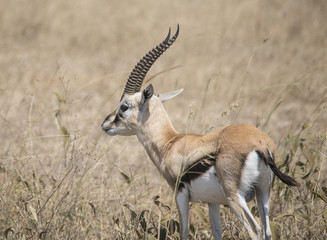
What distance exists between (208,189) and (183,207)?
13.7 inches

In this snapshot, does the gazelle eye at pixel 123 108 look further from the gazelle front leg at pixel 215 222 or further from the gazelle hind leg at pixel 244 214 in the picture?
the gazelle hind leg at pixel 244 214

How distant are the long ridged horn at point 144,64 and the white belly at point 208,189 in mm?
1326

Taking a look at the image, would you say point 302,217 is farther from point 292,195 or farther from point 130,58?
point 130,58

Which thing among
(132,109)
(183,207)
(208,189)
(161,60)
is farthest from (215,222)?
(161,60)

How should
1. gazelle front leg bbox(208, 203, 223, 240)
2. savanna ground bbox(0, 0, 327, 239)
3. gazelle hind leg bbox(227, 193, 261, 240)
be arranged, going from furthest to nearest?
savanna ground bbox(0, 0, 327, 239), gazelle front leg bbox(208, 203, 223, 240), gazelle hind leg bbox(227, 193, 261, 240)

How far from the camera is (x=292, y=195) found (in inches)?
212

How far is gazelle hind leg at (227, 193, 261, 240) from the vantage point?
4.03m

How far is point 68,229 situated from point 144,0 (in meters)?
13.6

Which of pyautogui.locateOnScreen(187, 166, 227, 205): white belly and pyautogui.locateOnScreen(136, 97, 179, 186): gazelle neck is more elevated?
pyautogui.locateOnScreen(136, 97, 179, 186): gazelle neck

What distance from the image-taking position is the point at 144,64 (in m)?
5.05

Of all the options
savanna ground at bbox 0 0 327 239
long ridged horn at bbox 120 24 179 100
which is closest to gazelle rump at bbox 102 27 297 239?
long ridged horn at bbox 120 24 179 100

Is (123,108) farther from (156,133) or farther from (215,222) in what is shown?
(215,222)

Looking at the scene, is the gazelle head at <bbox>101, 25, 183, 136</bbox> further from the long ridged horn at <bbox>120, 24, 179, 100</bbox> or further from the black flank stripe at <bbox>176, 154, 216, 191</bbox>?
the black flank stripe at <bbox>176, 154, 216, 191</bbox>

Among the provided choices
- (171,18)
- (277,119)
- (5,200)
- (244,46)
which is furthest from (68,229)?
(171,18)
